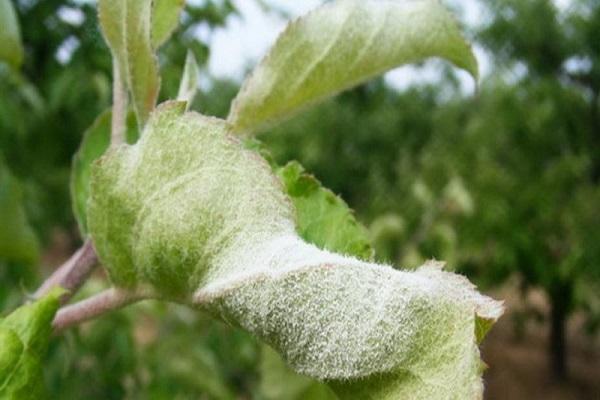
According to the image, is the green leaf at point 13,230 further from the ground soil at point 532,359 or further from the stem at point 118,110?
the ground soil at point 532,359

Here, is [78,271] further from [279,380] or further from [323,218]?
[279,380]

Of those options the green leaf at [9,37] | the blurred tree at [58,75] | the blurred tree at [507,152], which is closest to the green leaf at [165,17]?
the green leaf at [9,37]

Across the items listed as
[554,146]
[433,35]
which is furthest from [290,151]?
[433,35]

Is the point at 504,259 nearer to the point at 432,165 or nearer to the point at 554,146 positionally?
the point at 432,165

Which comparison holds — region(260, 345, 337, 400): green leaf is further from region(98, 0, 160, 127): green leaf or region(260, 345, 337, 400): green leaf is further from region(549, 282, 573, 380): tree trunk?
region(549, 282, 573, 380): tree trunk

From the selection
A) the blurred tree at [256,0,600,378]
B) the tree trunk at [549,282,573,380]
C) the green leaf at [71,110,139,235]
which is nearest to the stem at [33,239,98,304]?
the green leaf at [71,110,139,235]
